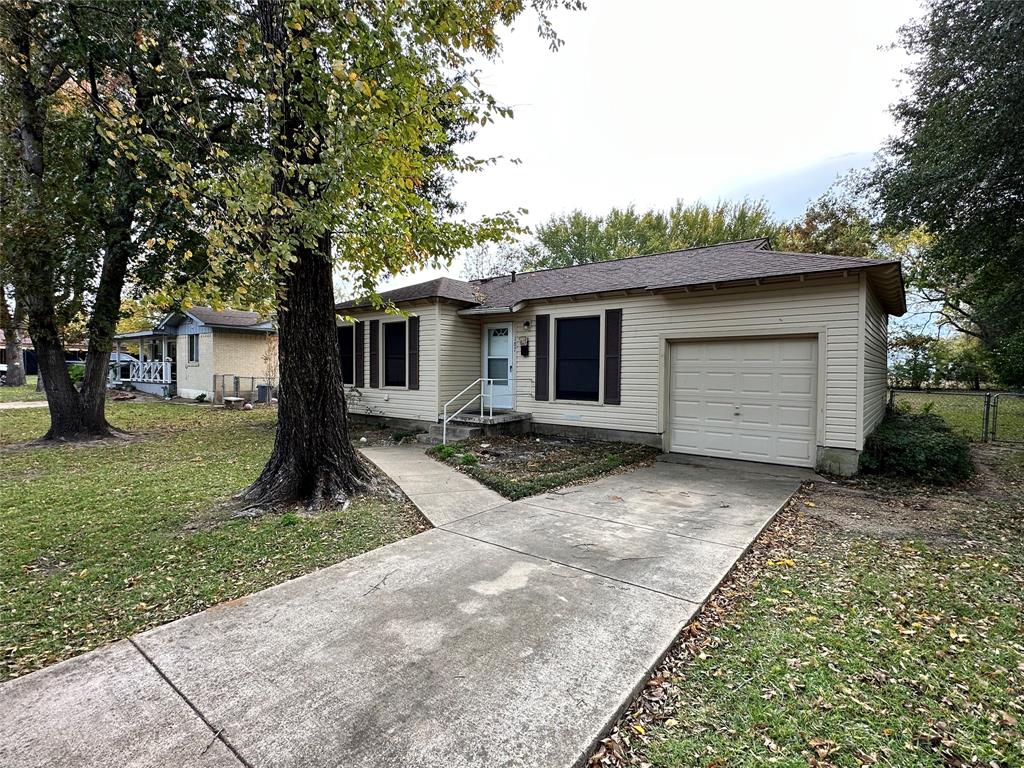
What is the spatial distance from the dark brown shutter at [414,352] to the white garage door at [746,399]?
5365mm

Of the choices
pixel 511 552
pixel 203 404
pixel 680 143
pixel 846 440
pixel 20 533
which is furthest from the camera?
pixel 203 404

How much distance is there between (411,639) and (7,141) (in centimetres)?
1138

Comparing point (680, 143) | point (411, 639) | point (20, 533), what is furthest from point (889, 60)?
point (20, 533)

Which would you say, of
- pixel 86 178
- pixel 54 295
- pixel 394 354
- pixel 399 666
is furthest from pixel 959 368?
pixel 54 295

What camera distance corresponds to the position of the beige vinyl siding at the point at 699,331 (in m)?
6.82

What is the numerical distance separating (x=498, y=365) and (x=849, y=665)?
8811 mm

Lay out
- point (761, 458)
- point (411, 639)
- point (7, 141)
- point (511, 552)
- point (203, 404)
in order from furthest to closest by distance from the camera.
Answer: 1. point (203, 404)
2. point (7, 141)
3. point (761, 458)
4. point (511, 552)
5. point (411, 639)

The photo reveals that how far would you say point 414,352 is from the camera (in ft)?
35.0

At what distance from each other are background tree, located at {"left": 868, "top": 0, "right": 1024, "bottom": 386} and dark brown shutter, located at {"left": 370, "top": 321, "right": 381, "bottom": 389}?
1104 centimetres

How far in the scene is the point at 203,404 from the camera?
17656 millimetres

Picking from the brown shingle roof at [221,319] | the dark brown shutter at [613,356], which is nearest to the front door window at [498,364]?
the dark brown shutter at [613,356]

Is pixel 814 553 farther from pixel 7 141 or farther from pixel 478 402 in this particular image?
pixel 7 141

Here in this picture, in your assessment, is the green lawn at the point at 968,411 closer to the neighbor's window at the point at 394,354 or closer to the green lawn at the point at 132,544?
the neighbor's window at the point at 394,354

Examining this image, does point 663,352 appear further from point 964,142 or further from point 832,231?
point 832,231
